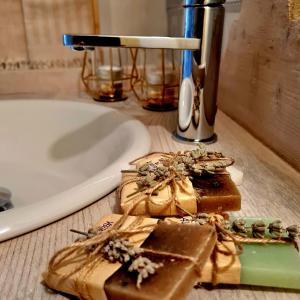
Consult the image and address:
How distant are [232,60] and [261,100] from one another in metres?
0.14

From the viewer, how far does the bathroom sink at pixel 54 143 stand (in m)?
0.59

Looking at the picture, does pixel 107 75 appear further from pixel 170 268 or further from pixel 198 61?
pixel 170 268

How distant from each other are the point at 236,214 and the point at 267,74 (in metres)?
0.26

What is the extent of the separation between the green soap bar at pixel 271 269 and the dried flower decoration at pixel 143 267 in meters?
0.06

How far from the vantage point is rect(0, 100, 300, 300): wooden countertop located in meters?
0.22

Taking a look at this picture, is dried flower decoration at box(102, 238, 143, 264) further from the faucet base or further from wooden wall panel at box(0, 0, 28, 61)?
wooden wall panel at box(0, 0, 28, 61)

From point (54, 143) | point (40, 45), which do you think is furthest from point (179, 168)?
point (40, 45)

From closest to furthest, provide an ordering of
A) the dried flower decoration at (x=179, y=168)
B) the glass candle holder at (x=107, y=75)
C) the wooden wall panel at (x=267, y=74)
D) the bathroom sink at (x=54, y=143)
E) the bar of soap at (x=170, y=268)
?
the bar of soap at (x=170, y=268) → the dried flower decoration at (x=179, y=168) → the wooden wall panel at (x=267, y=74) → the bathroom sink at (x=54, y=143) → the glass candle holder at (x=107, y=75)

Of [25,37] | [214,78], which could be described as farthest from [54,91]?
[214,78]

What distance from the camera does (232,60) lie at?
60 cm

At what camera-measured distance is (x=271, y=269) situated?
0.21 metres

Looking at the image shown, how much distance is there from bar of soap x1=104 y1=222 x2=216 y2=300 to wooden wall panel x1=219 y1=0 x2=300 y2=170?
0.82 feet

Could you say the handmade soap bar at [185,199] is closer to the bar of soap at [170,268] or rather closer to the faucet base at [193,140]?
the bar of soap at [170,268]

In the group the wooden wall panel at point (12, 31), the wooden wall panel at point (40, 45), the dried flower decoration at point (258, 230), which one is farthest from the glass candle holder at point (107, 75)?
the dried flower decoration at point (258, 230)
